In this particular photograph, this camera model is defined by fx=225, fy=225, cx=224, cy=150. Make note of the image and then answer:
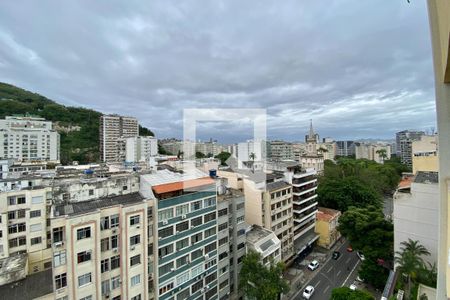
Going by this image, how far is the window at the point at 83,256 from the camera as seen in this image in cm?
950

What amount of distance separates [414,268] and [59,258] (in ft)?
56.4

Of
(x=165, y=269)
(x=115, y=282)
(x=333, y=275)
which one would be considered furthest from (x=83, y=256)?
(x=333, y=275)

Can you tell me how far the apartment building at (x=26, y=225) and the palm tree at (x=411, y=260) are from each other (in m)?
21.4

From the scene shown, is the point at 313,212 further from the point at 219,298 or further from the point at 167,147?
the point at 167,147

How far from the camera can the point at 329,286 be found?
17.6 meters

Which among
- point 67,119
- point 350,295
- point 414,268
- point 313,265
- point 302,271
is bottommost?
point 302,271

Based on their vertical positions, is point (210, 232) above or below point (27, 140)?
below

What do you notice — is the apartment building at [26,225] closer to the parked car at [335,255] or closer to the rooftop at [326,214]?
the parked car at [335,255]

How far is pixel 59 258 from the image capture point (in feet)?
30.0

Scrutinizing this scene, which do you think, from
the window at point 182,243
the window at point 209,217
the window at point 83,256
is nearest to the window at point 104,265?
the window at point 83,256

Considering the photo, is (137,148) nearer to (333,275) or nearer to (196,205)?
(196,205)

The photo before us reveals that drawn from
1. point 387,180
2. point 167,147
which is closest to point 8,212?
point 387,180

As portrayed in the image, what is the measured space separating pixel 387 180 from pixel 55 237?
47148 millimetres

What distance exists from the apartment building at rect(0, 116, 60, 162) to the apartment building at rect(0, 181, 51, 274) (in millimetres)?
38728
